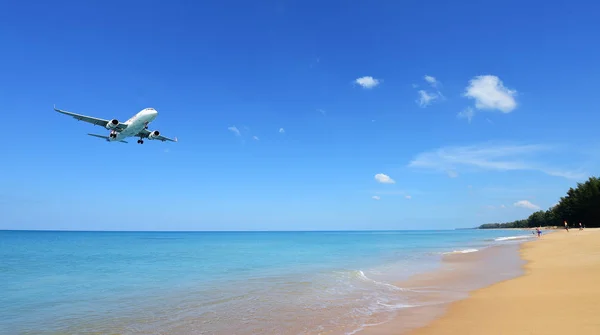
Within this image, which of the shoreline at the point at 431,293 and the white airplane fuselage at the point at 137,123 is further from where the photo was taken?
the white airplane fuselage at the point at 137,123

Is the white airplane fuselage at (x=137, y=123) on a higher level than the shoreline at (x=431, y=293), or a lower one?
higher

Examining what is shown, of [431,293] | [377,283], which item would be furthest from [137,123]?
[431,293]

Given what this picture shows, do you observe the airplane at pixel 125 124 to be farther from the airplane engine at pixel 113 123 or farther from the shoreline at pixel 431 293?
the shoreline at pixel 431 293

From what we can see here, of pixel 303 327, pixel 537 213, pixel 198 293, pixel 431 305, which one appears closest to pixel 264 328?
pixel 303 327

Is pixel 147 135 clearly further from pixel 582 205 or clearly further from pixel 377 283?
pixel 582 205

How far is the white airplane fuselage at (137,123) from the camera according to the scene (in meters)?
30.4

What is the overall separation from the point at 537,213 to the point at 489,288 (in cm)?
18214

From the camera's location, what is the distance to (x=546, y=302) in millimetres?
10695

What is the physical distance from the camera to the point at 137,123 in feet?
102

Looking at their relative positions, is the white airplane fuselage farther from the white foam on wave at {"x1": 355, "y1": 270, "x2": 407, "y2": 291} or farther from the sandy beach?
the sandy beach

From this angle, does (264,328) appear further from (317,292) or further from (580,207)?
(580,207)

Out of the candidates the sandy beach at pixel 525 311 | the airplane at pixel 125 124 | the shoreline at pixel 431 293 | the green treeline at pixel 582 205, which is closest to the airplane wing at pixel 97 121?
the airplane at pixel 125 124

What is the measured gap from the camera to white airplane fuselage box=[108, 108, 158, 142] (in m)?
30.4

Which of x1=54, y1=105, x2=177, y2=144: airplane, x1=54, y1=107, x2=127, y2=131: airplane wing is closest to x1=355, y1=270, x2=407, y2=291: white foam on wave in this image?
x1=54, y1=105, x2=177, y2=144: airplane
